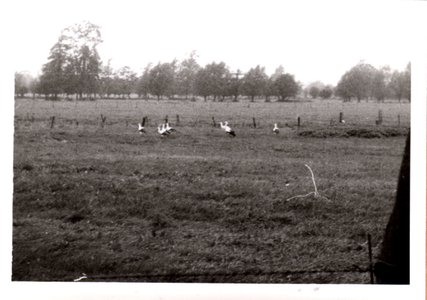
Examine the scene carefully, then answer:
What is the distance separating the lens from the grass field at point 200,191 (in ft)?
9.70

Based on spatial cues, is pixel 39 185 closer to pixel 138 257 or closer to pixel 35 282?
pixel 35 282

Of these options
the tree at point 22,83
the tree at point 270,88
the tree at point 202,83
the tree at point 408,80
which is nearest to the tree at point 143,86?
the tree at point 202,83

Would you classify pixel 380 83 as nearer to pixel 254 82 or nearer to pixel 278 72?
pixel 278 72

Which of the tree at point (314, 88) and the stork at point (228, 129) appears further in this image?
the stork at point (228, 129)

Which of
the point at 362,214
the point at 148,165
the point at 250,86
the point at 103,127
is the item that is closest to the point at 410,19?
the point at 250,86

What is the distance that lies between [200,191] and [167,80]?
4.29 feet

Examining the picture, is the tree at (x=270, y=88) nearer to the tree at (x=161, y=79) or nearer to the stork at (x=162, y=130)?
the tree at (x=161, y=79)

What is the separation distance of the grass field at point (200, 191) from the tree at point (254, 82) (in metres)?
0.14

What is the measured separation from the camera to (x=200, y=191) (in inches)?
133

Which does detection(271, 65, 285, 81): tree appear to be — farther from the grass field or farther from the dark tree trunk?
the dark tree trunk

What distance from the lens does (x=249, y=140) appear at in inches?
148

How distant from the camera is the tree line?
11.0ft

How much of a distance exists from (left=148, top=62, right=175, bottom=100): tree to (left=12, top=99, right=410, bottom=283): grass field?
0.47 ft

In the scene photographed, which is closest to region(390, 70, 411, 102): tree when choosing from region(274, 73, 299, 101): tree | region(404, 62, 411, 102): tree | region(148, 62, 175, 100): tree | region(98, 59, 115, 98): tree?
region(404, 62, 411, 102): tree
